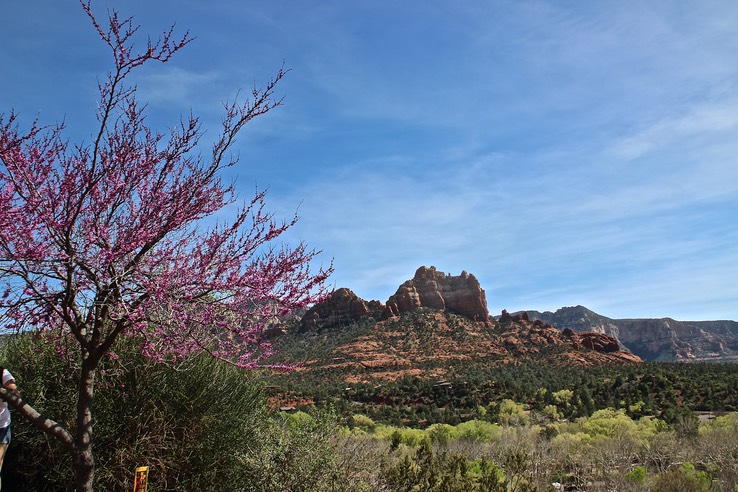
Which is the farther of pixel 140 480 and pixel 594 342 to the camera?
pixel 594 342

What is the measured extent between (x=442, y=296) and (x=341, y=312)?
21033 mm

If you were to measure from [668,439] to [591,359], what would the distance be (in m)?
47.1

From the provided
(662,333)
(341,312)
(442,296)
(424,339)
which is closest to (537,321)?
(424,339)

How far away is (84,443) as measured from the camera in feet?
16.9

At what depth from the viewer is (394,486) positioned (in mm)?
9539

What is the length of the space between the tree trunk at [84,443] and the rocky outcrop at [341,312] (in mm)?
85719

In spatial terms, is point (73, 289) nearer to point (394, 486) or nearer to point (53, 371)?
point (53, 371)

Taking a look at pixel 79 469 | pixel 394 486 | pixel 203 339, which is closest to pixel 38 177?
pixel 203 339

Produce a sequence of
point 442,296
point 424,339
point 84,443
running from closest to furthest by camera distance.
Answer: point 84,443 < point 424,339 < point 442,296

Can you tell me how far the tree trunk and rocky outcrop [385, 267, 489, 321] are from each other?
277 ft

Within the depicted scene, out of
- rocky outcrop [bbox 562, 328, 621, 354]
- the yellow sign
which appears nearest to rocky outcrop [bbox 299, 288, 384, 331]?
rocky outcrop [bbox 562, 328, 621, 354]

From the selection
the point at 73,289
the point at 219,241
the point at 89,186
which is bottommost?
the point at 73,289

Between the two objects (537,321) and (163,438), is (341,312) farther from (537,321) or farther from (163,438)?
(163,438)

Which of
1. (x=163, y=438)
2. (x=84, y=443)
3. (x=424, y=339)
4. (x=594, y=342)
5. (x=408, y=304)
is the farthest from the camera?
(x=408, y=304)
